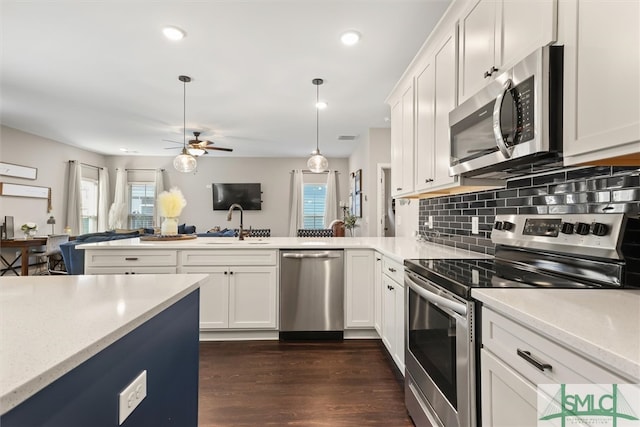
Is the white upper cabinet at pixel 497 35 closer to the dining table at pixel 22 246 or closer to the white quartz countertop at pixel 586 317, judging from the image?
the white quartz countertop at pixel 586 317

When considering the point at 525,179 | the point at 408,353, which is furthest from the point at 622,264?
the point at 408,353

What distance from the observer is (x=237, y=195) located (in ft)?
26.8

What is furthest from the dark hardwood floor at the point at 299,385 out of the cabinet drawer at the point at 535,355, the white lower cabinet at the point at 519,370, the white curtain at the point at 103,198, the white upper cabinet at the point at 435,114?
the white curtain at the point at 103,198

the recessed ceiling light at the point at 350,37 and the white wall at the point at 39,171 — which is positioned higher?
the recessed ceiling light at the point at 350,37

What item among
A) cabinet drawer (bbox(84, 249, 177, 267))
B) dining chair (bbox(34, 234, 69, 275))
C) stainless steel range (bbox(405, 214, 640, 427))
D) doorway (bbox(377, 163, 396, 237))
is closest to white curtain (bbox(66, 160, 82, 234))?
dining chair (bbox(34, 234, 69, 275))

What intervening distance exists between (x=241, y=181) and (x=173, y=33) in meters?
5.79

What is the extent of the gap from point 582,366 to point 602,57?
92cm

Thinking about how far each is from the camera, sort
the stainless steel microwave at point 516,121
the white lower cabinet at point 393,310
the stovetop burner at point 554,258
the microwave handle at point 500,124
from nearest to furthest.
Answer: the stovetop burner at point 554,258
the stainless steel microwave at point 516,121
the microwave handle at point 500,124
the white lower cabinet at point 393,310

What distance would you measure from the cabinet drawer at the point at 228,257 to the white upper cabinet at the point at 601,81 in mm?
2328

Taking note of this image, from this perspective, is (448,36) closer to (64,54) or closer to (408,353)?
(408,353)

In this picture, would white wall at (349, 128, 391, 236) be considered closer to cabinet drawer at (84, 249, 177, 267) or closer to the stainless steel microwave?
cabinet drawer at (84, 249, 177, 267)

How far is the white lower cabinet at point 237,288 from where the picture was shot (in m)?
2.83

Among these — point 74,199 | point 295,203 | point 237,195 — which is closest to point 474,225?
point 295,203

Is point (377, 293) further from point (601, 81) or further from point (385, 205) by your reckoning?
point (385, 205)
